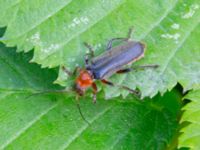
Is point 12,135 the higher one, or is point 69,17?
point 69,17

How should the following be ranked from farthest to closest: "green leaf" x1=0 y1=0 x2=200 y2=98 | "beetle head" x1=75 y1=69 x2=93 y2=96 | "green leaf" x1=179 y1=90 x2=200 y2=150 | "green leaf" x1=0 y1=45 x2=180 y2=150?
"beetle head" x1=75 y1=69 x2=93 y2=96 < "green leaf" x1=0 y1=45 x2=180 y2=150 < "green leaf" x1=0 y1=0 x2=200 y2=98 < "green leaf" x1=179 y1=90 x2=200 y2=150

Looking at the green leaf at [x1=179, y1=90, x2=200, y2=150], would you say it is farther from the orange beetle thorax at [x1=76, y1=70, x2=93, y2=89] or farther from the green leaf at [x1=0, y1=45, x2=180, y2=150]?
the orange beetle thorax at [x1=76, y1=70, x2=93, y2=89]

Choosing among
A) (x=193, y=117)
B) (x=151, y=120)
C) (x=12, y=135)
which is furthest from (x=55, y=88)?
(x=193, y=117)

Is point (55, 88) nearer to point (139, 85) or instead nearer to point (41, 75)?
point (41, 75)

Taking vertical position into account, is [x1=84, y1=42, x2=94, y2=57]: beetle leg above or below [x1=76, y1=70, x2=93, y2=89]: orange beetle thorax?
above

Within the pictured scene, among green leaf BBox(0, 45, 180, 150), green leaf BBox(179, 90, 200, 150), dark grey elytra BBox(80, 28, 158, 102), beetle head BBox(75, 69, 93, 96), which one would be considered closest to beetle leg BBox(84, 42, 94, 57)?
dark grey elytra BBox(80, 28, 158, 102)

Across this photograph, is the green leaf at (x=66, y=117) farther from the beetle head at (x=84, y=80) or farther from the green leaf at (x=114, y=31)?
the green leaf at (x=114, y=31)

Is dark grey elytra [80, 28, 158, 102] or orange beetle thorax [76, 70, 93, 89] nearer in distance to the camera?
dark grey elytra [80, 28, 158, 102]

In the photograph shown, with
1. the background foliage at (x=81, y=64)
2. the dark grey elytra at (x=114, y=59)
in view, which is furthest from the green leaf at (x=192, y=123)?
the dark grey elytra at (x=114, y=59)
